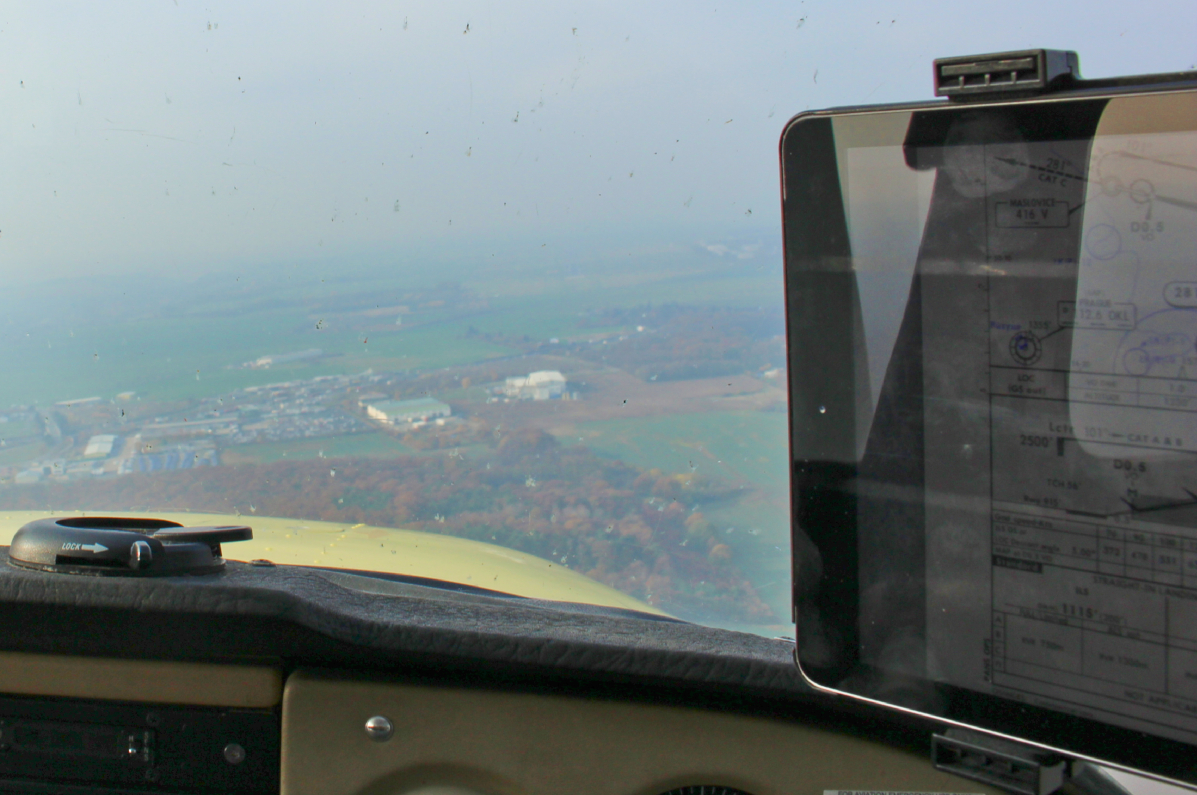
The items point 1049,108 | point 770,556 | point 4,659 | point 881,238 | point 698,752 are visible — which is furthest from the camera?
point 770,556

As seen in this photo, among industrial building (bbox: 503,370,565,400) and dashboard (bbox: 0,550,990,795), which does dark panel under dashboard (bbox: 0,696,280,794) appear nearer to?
dashboard (bbox: 0,550,990,795)

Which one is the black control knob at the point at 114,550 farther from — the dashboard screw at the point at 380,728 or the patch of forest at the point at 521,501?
the patch of forest at the point at 521,501

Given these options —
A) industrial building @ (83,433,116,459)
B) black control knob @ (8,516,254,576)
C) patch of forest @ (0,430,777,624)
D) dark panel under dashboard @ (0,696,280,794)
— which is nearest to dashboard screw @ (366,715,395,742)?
dark panel under dashboard @ (0,696,280,794)

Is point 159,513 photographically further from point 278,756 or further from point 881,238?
point 881,238

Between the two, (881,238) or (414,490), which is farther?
(414,490)

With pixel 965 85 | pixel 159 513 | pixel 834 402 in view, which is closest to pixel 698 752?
pixel 834 402

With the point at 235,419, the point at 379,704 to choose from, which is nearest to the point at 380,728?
the point at 379,704

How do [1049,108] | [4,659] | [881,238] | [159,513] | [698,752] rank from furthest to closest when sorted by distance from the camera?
[159,513] → [4,659] → [698,752] → [881,238] → [1049,108]

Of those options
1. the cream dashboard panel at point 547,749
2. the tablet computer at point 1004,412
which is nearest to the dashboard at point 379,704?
the cream dashboard panel at point 547,749
